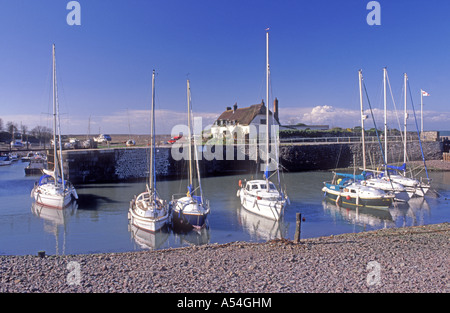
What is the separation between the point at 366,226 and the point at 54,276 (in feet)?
53.8

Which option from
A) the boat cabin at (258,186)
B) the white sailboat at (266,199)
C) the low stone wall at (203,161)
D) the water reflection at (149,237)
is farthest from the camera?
the low stone wall at (203,161)

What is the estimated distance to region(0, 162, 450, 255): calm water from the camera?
1734 centimetres

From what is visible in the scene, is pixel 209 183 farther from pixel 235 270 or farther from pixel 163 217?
pixel 235 270

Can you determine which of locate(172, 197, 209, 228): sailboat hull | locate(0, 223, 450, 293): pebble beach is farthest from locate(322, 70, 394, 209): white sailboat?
locate(172, 197, 209, 228): sailboat hull

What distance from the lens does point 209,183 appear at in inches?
1468

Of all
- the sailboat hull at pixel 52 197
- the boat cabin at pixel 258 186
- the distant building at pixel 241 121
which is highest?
the distant building at pixel 241 121

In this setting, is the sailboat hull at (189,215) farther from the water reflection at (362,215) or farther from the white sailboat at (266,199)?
the water reflection at (362,215)

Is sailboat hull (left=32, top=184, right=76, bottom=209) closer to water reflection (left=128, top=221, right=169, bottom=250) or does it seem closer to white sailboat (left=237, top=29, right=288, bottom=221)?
water reflection (left=128, top=221, right=169, bottom=250)

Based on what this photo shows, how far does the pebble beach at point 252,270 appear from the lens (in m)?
9.91

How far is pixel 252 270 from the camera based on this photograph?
36.9ft

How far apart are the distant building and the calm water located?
884 inches

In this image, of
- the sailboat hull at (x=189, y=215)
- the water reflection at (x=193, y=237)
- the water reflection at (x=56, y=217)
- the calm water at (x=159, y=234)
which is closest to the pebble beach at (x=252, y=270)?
the water reflection at (x=193, y=237)

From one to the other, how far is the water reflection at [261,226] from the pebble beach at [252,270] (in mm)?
3668
